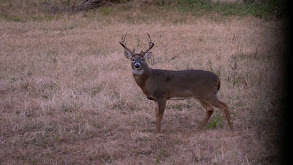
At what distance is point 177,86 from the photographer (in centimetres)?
718

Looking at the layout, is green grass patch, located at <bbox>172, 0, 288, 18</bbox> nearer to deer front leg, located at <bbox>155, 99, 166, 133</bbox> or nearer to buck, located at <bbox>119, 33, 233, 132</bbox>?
buck, located at <bbox>119, 33, 233, 132</bbox>

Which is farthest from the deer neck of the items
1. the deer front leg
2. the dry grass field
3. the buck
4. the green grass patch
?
the green grass patch

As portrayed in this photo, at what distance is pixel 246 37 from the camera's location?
1413cm

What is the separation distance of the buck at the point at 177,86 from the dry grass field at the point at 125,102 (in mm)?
399

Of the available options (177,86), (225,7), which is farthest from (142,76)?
(225,7)

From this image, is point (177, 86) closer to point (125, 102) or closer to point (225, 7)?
point (125, 102)

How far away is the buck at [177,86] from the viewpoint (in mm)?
7105

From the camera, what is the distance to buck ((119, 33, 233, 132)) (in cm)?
711

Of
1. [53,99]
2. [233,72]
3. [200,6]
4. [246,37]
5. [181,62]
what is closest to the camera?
[53,99]

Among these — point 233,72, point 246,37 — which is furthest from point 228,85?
point 246,37

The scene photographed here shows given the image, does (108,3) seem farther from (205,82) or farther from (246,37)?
(205,82)

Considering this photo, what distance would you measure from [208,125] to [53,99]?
294 centimetres

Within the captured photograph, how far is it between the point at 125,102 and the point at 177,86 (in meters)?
1.64

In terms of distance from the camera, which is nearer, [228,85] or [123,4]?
[228,85]
